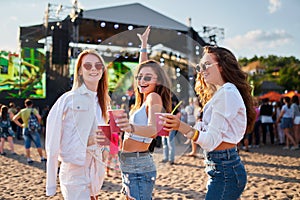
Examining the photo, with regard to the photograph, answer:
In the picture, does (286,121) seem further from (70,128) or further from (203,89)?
(70,128)

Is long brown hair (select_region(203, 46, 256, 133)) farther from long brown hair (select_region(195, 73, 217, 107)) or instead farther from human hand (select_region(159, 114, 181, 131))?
human hand (select_region(159, 114, 181, 131))

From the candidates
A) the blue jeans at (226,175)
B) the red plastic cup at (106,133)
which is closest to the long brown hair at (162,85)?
the red plastic cup at (106,133)

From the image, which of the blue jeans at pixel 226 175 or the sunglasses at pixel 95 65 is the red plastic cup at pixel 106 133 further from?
the blue jeans at pixel 226 175

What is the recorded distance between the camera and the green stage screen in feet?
53.3

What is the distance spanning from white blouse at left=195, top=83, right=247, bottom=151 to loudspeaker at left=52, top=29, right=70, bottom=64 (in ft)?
44.2

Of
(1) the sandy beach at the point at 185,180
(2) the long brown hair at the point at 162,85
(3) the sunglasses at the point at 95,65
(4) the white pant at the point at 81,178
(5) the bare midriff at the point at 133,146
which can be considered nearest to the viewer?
(2) the long brown hair at the point at 162,85

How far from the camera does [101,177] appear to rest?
2521 millimetres

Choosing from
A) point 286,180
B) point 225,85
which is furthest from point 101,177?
point 286,180

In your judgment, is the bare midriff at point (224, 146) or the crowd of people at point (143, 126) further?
the bare midriff at point (224, 146)

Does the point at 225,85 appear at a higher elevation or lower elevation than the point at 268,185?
higher

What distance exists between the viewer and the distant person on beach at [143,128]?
193 centimetres

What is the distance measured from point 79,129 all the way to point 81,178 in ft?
1.19

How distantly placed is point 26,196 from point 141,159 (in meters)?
3.34

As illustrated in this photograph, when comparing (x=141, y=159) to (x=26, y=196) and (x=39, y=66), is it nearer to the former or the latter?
(x=26, y=196)
